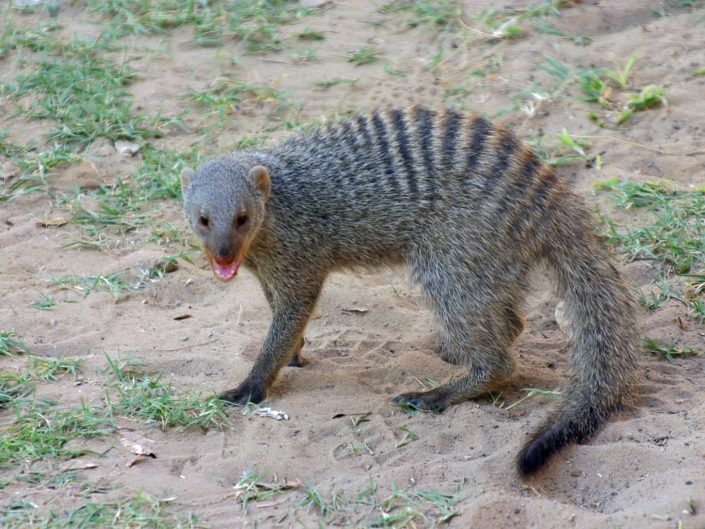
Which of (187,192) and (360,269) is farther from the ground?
(187,192)

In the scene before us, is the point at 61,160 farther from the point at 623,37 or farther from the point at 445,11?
the point at 623,37

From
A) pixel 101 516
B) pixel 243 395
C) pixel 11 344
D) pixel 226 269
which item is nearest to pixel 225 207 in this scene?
Answer: pixel 226 269

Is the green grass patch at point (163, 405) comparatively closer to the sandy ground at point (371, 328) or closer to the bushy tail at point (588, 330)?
the sandy ground at point (371, 328)

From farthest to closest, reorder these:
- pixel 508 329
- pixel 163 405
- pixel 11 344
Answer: pixel 11 344 → pixel 508 329 → pixel 163 405

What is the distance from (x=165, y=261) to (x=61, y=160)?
4.17 ft

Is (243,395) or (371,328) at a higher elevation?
(243,395)

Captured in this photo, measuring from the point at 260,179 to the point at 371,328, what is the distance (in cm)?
106

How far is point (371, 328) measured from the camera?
438cm

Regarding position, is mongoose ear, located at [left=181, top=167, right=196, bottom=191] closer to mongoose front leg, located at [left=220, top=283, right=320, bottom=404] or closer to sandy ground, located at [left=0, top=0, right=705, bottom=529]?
mongoose front leg, located at [left=220, top=283, right=320, bottom=404]

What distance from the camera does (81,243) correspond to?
4.84 m

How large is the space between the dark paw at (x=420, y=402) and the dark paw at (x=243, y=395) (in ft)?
1.95

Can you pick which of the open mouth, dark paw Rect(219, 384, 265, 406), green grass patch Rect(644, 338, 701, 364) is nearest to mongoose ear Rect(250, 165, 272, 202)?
the open mouth

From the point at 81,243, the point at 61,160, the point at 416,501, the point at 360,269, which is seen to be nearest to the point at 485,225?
the point at 360,269

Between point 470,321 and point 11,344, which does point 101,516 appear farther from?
point 470,321
